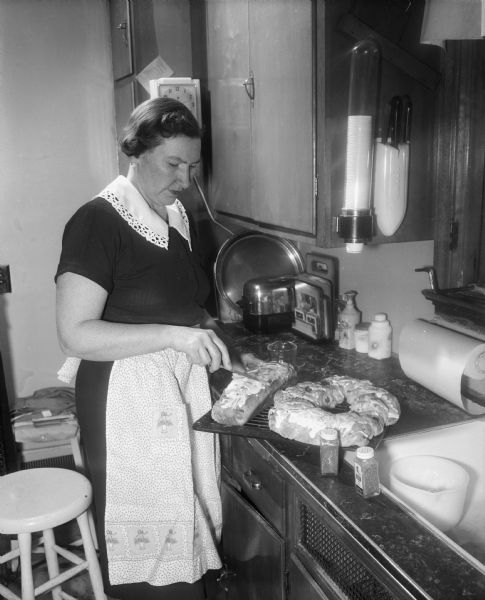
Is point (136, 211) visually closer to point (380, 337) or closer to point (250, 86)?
point (250, 86)

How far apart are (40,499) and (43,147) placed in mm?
1901

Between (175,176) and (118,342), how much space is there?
53 centimetres

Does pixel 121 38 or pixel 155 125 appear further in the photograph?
pixel 121 38

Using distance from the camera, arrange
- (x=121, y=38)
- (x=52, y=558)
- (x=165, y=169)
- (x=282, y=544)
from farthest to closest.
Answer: (x=121, y=38)
(x=52, y=558)
(x=165, y=169)
(x=282, y=544)

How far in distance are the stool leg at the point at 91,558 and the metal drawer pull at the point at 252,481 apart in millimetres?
646

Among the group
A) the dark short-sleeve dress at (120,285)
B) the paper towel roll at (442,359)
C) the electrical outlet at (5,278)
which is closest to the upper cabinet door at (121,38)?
the electrical outlet at (5,278)

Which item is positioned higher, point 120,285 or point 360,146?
point 360,146

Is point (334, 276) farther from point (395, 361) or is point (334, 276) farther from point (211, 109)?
point (211, 109)

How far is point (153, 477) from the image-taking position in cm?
176

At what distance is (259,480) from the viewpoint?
163 centimetres

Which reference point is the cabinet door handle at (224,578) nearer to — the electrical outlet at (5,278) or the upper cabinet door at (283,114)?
the upper cabinet door at (283,114)

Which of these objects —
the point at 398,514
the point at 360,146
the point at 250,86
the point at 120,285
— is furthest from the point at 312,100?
the point at 398,514

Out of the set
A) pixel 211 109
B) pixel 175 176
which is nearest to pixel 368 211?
pixel 175 176

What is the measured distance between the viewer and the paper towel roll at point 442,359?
5.28ft
